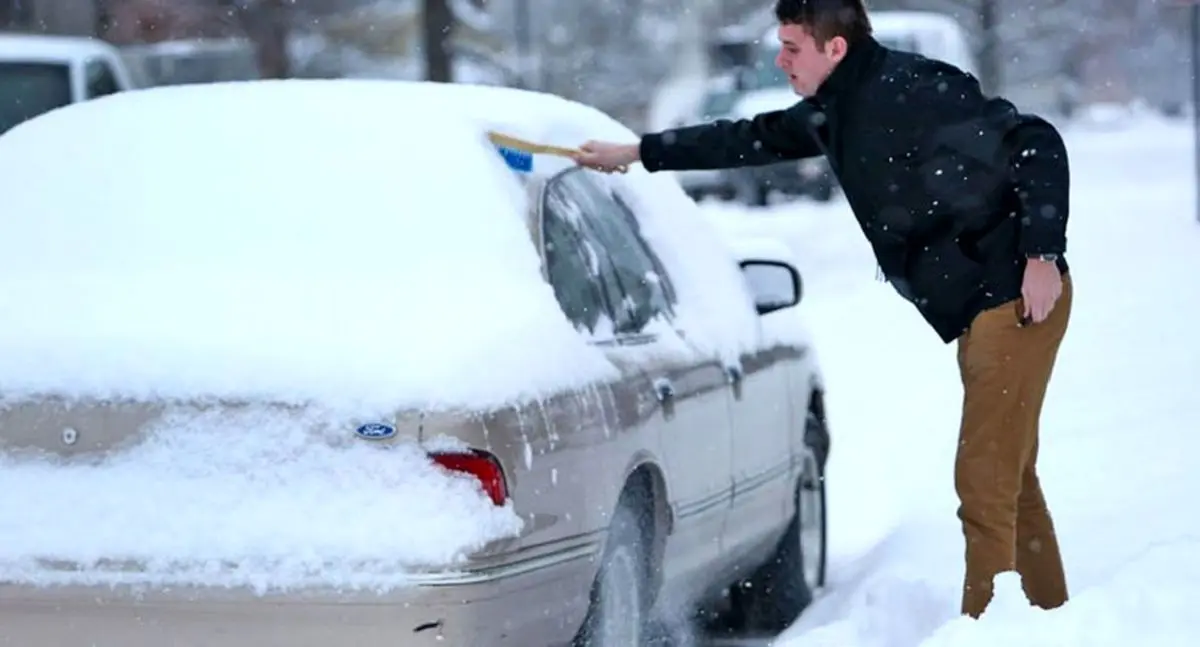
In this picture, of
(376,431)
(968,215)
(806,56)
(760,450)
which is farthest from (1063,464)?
(376,431)

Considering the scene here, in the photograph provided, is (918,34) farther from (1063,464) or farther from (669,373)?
(669,373)

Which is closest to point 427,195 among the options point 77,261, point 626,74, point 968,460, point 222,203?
point 222,203

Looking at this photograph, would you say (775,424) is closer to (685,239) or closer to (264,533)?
(685,239)

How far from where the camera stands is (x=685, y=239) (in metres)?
6.70

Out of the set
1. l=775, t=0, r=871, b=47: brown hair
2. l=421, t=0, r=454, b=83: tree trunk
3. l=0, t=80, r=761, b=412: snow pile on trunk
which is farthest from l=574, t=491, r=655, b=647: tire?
l=421, t=0, r=454, b=83: tree trunk

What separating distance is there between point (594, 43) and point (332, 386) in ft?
205

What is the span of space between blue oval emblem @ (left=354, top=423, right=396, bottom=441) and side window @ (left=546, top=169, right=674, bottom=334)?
120 centimetres

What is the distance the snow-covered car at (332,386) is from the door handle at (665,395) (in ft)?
0.04

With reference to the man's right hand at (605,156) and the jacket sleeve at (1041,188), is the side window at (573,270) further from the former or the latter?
the jacket sleeve at (1041,188)

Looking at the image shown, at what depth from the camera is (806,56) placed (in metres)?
5.80

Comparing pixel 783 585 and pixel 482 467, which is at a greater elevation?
pixel 482 467

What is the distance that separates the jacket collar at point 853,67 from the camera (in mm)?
5758

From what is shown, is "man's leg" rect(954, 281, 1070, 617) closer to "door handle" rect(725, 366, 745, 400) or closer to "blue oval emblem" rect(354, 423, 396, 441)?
"door handle" rect(725, 366, 745, 400)

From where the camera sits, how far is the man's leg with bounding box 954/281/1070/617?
5.71m
